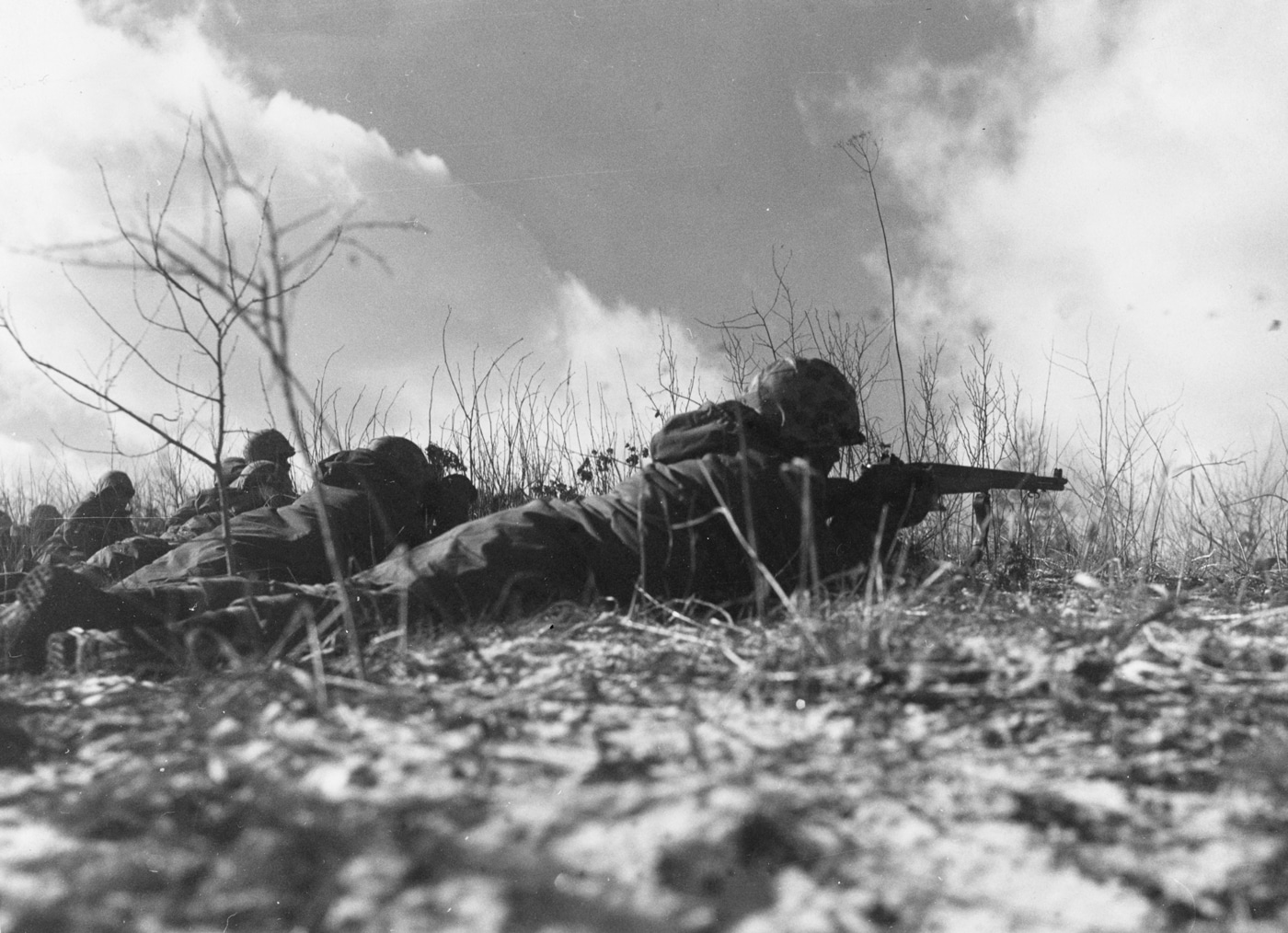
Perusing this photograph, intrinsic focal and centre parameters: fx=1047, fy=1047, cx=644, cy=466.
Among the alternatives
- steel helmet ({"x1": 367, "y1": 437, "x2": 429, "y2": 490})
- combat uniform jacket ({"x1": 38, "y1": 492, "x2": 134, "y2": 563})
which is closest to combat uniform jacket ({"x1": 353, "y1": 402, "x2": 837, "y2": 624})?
steel helmet ({"x1": 367, "y1": 437, "x2": 429, "y2": 490})

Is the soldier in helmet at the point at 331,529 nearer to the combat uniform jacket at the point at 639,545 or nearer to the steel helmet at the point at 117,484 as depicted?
the combat uniform jacket at the point at 639,545

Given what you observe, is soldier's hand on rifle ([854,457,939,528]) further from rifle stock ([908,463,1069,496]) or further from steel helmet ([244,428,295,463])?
steel helmet ([244,428,295,463])

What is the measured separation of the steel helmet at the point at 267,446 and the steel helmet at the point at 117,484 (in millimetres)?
834

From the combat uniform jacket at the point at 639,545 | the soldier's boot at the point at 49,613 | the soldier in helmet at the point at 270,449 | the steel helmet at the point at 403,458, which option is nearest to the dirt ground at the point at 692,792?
the soldier's boot at the point at 49,613

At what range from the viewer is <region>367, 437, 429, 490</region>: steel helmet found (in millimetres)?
4906

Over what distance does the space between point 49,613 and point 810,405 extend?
8.89 feet

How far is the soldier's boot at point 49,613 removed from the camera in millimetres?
2896

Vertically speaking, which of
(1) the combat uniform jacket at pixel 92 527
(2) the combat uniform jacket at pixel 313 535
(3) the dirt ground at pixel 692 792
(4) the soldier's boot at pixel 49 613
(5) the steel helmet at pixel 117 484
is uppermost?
(5) the steel helmet at pixel 117 484

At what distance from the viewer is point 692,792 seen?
1.58m

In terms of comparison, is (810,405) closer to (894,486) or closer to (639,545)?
(894,486)

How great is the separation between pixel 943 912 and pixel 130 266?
308 cm

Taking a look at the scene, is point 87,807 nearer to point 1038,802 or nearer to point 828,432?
point 1038,802

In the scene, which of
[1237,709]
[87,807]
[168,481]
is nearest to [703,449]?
[1237,709]

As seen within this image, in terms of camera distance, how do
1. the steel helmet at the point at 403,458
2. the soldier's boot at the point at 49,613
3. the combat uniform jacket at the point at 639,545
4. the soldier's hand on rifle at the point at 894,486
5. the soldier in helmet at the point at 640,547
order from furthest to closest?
1. the steel helmet at the point at 403,458
2. the soldier's hand on rifle at the point at 894,486
3. the combat uniform jacket at the point at 639,545
4. the soldier in helmet at the point at 640,547
5. the soldier's boot at the point at 49,613
